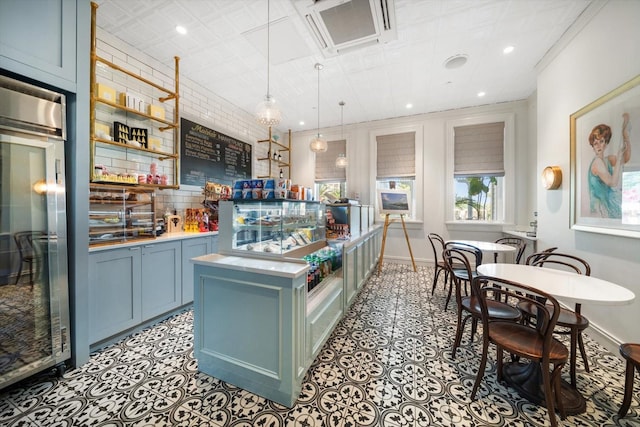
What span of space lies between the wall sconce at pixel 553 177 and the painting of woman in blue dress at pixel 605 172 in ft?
1.65

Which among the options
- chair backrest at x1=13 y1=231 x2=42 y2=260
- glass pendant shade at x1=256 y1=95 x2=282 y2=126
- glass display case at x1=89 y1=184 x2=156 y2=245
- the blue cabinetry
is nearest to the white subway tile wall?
glass display case at x1=89 y1=184 x2=156 y2=245

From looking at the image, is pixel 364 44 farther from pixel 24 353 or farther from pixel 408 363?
pixel 24 353

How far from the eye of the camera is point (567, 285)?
5.41ft

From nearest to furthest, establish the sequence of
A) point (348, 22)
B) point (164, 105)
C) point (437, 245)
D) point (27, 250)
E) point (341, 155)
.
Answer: point (27, 250)
point (348, 22)
point (164, 105)
point (437, 245)
point (341, 155)

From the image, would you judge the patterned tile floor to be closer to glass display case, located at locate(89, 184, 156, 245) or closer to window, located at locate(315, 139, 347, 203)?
glass display case, located at locate(89, 184, 156, 245)

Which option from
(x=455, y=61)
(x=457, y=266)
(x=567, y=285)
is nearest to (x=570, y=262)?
(x=457, y=266)

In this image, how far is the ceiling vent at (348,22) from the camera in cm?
226

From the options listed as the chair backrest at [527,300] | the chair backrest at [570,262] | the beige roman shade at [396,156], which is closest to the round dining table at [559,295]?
the chair backrest at [527,300]

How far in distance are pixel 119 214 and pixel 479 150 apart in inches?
238

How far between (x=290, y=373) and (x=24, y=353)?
6.52ft

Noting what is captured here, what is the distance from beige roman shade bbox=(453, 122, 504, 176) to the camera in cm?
461

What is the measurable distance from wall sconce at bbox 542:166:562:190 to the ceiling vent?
264cm

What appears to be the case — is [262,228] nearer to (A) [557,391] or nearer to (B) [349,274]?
(B) [349,274]

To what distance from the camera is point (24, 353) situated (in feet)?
5.53
